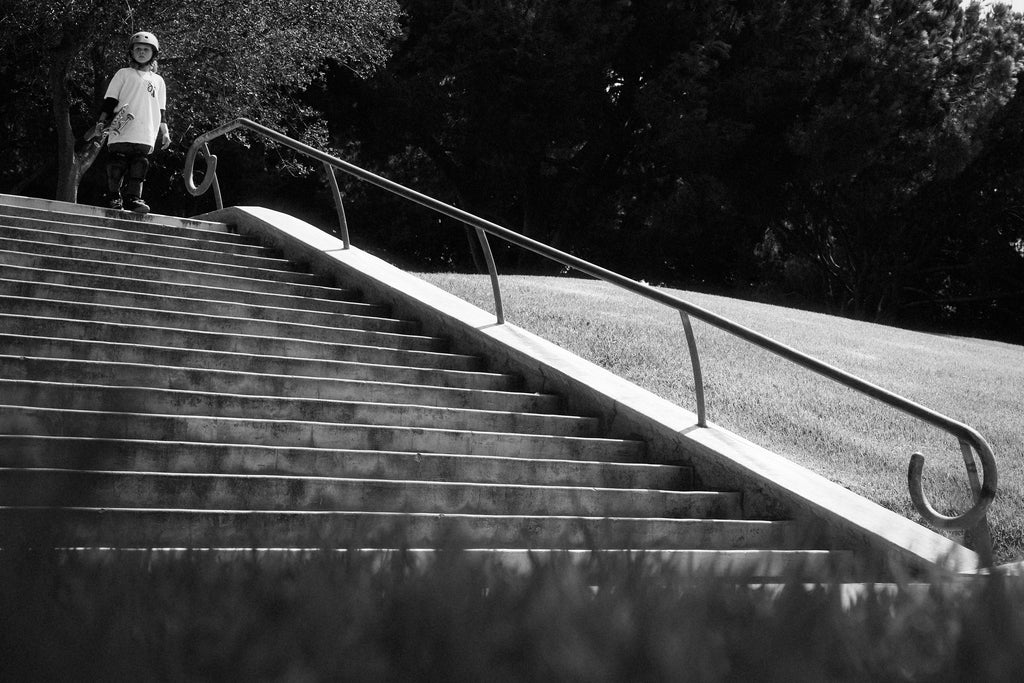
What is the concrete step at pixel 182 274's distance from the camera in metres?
8.08

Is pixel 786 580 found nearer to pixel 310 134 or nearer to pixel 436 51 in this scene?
pixel 310 134

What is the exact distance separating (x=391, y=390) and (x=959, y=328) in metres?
30.4

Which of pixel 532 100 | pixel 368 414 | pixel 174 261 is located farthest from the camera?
pixel 532 100

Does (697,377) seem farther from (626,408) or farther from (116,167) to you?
(116,167)

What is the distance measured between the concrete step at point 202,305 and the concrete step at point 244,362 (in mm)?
912

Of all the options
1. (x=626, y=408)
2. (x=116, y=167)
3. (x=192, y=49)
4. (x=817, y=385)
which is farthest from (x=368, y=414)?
(x=192, y=49)

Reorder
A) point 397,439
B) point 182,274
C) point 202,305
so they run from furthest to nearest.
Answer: point 182,274 → point 202,305 → point 397,439

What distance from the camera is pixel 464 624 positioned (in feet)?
3.27

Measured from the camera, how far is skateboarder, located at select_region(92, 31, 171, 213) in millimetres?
10016

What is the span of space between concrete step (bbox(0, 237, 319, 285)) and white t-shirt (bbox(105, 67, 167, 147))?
165 cm

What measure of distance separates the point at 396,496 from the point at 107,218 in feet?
19.5

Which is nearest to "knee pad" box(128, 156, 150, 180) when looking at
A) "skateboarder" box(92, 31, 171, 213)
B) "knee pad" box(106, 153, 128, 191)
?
"skateboarder" box(92, 31, 171, 213)

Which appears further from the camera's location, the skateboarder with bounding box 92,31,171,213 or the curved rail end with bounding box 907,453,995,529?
the skateboarder with bounding box 92,31,171,213

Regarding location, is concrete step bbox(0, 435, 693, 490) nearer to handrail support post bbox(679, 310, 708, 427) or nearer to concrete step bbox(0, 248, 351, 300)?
handrail support post bbox(679, 310, 708, 427)
